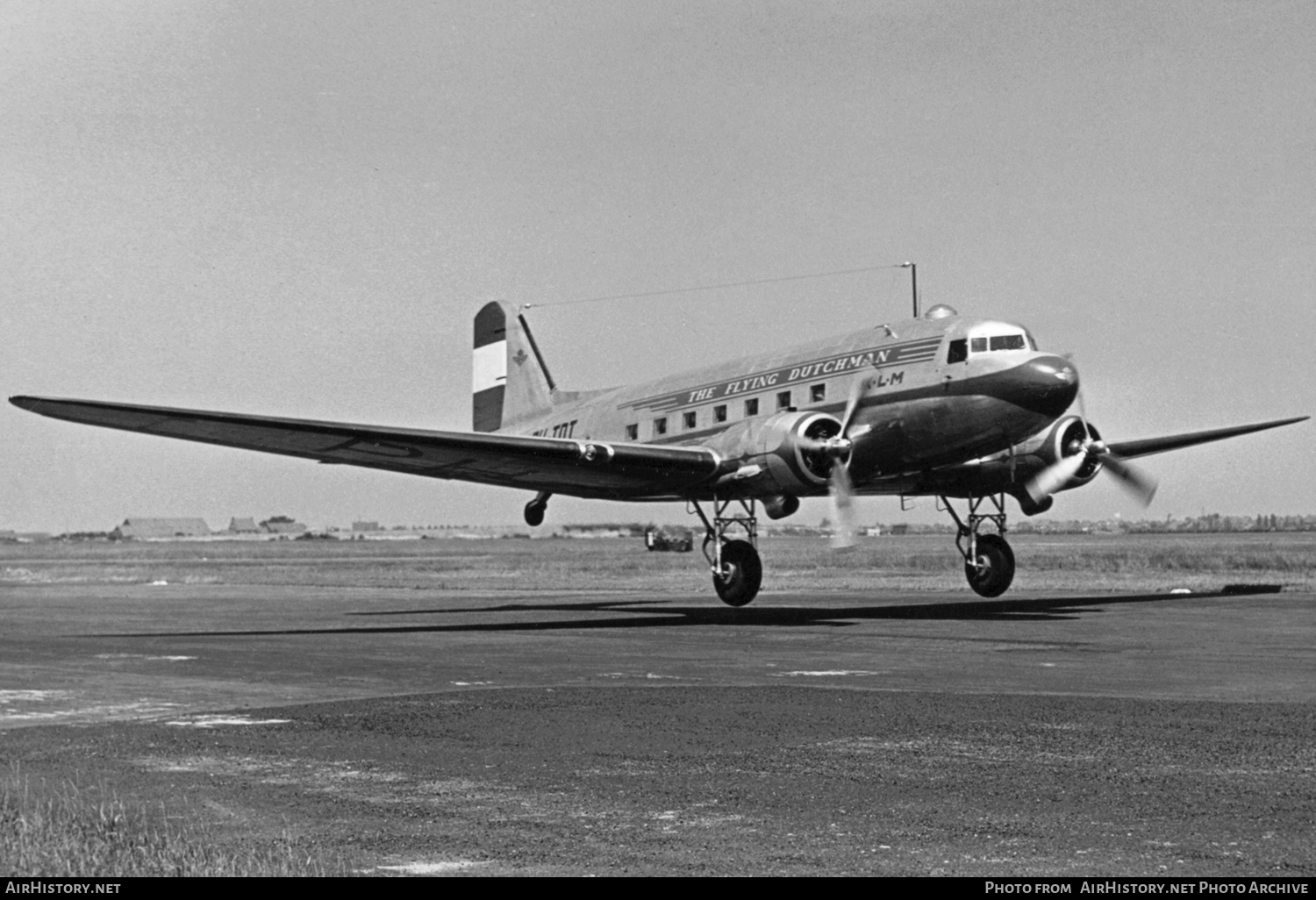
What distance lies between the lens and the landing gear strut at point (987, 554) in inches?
1240

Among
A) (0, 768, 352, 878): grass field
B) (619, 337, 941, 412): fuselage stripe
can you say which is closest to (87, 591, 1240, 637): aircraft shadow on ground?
(619, 337, 941, 412): fuselage stripe

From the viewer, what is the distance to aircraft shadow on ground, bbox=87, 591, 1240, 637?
87.0ft

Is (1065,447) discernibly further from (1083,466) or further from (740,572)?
(740,572)

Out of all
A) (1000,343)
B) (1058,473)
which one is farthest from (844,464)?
(1058,473)

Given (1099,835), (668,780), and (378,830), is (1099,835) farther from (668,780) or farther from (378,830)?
(378,830)

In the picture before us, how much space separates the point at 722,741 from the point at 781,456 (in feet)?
50.0

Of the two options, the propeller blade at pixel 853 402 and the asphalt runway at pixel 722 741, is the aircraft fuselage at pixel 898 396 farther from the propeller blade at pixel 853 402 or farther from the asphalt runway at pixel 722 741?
the asphalt runway at pixel 722 741

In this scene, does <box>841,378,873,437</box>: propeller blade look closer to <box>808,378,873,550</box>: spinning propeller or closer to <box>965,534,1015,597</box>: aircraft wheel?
<box>808,378,873,550</box>: spinning propeller

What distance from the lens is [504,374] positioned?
40.3 meters

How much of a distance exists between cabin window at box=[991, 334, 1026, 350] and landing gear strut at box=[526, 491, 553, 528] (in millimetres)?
12164

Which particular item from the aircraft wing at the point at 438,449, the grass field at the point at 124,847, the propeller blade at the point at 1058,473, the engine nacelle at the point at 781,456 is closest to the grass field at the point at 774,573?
the propeller blade at the point at 1058,473

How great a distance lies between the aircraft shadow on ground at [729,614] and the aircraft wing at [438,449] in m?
2.91

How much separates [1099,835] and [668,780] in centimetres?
311
